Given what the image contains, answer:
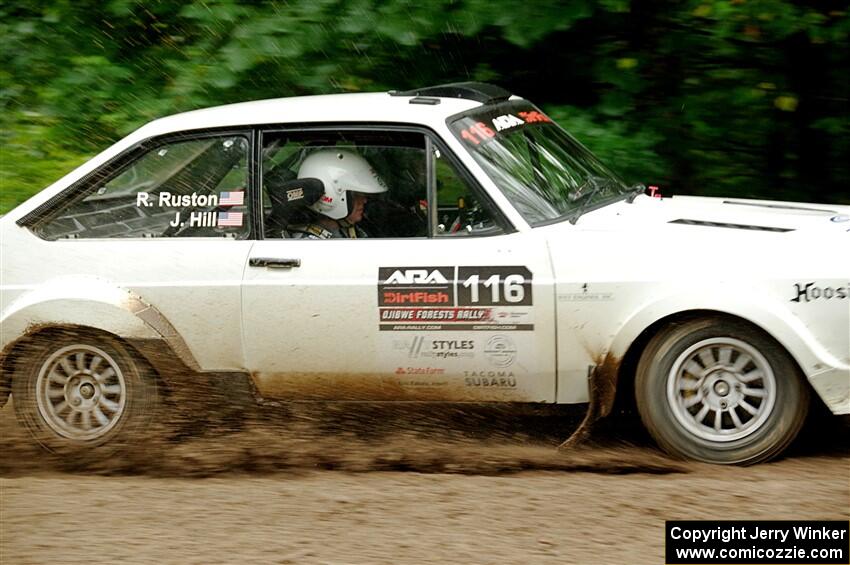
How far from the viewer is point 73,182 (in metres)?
5.61

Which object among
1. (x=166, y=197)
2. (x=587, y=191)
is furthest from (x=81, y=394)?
(x=587, y=191)

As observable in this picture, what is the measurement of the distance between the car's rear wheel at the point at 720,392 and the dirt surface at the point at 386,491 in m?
0.11

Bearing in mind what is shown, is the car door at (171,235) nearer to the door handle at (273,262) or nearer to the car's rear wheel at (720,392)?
the door handle at (273,262)

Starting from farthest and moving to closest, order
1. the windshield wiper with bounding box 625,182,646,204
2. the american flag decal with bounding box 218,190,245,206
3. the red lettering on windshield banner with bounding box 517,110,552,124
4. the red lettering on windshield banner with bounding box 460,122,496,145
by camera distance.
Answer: the red lettering on windshield banner with bounding box 517,110,552,124, the windshield wiper with bounding box 625,182,646,204, the american flag decal with bounding box 218,190,245,206, the red lettering on windshield banner with bounding box 460,122,496,145

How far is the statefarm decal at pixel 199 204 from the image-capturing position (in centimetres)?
549

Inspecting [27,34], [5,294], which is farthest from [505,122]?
[27,34]

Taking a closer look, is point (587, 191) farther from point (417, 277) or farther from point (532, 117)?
point (417, 277)

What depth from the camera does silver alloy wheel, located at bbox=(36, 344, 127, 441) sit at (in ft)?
18.5

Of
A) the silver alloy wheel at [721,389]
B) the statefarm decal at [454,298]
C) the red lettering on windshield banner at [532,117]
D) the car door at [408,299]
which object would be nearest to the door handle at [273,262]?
the car door at [408,299]

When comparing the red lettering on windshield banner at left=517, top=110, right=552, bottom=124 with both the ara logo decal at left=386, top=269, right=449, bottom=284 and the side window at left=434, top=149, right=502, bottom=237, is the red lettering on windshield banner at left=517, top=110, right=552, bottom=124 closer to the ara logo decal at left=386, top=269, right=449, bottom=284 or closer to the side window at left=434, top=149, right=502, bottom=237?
the side window at left=434, top=149, right=502, bottom=237

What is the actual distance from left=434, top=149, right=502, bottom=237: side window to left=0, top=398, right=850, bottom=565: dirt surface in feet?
3.22

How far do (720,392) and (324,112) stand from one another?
2266mm

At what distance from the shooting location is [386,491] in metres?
4.82

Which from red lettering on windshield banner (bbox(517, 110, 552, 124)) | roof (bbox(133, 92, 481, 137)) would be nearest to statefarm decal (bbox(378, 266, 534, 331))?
roof (bbox(133, 92, 481, 137))
